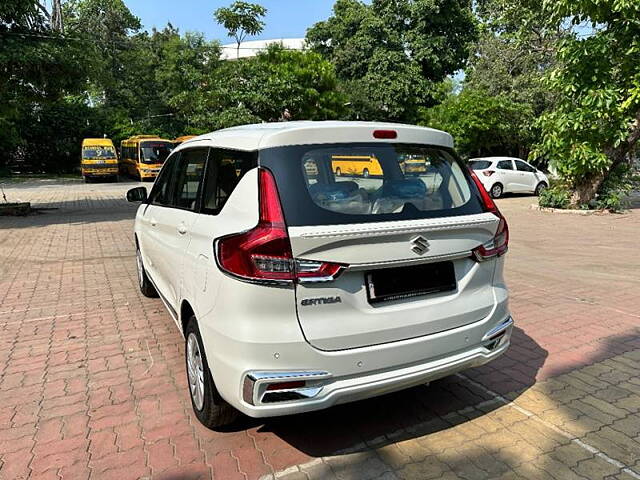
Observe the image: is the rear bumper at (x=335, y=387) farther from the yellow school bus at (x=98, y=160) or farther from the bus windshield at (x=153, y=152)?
the yellow school bus at (x=98, y=160)

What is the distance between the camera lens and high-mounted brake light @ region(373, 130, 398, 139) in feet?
9.09

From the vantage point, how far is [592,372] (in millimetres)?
3758

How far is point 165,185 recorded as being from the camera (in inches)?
167

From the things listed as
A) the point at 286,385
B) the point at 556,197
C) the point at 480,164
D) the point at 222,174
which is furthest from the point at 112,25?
the point at 286,385

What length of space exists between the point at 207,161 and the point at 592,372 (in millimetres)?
3316

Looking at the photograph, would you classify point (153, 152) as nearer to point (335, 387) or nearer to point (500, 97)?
point (500, 97)

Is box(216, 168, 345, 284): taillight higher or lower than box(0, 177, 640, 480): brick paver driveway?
higher

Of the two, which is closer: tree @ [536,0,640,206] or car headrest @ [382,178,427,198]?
car headrest @ [382,178,427,198]

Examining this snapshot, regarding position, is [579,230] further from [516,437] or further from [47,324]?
[47,324]

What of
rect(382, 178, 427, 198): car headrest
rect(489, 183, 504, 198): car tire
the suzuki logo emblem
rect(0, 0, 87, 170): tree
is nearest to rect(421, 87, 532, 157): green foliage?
rect(489, 183, 504, 198): car tire

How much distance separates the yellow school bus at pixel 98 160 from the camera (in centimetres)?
2784

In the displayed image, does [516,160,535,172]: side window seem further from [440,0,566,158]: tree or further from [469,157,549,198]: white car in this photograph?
[440,0,566,158]: tree

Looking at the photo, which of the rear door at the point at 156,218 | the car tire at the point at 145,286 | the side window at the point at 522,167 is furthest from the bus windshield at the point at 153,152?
the rear door at the point at 156,218

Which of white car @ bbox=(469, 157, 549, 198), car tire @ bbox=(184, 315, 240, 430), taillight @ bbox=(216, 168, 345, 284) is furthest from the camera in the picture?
white car @ bbox=(469, 157, 549, 198)
